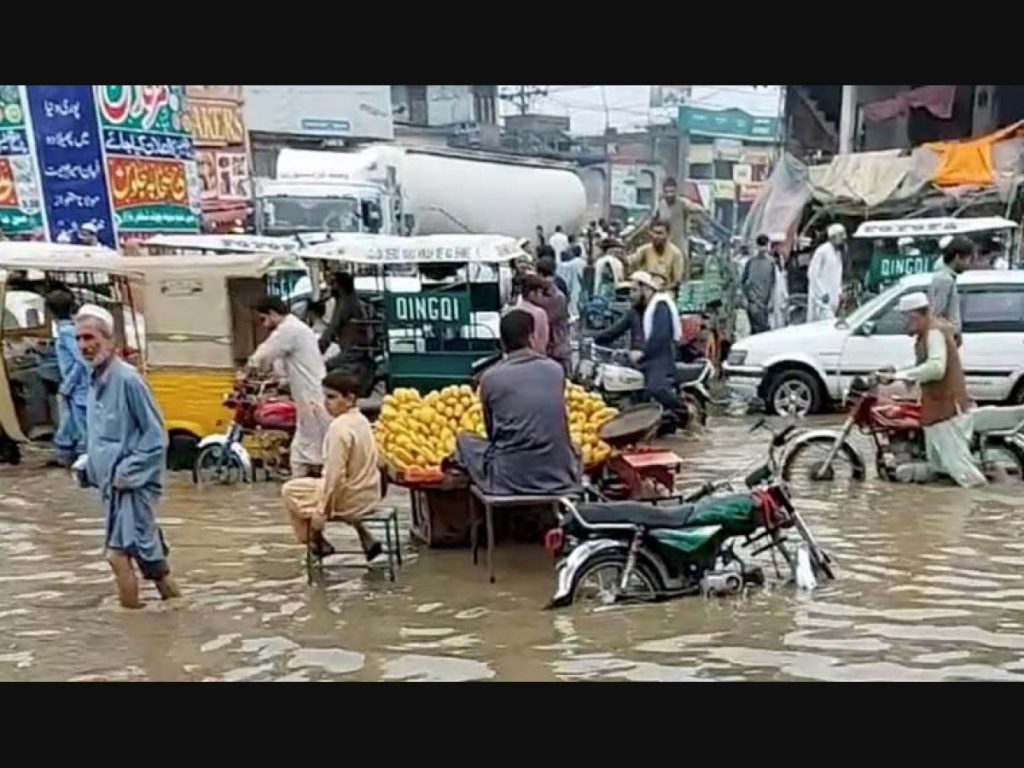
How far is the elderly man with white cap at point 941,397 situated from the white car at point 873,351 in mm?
3054

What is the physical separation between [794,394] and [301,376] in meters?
6.68

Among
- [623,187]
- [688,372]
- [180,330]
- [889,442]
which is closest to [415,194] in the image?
[688,372]

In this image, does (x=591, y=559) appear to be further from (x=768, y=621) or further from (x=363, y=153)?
(x=363, y=153)

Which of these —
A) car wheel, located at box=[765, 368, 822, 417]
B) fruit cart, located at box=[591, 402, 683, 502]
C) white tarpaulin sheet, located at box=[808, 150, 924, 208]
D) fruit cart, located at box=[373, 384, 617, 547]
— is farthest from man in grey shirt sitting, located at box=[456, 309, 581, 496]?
white tarpaulin sheet, located at box=[808, 150, 924, 208]

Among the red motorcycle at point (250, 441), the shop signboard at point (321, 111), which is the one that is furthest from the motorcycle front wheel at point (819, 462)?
the shop signboard at point (321, 111)

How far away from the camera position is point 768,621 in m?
6.90

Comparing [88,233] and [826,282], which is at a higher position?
[88,233]

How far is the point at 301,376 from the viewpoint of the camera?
32.2ft

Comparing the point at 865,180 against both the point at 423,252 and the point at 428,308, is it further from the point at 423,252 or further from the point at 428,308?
the point at 428,308

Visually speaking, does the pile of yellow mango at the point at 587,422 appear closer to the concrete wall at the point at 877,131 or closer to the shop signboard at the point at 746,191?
the concrete wall at the point at 877,131

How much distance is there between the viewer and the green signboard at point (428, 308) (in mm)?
12695

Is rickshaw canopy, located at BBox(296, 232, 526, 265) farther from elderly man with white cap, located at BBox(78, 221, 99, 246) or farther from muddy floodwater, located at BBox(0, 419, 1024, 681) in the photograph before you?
elderly man with white cap, located at BBox(78, 221, 99, 246)

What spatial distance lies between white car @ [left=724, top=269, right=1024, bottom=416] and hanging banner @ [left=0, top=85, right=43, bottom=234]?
11.8 meters

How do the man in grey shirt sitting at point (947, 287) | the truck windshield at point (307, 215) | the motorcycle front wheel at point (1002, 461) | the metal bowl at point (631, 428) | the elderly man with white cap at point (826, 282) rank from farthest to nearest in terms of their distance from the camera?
the truck windshield at point (307, 215) → the elderly man with white cap at point (826, 282) → the man in grey shirt sitting at point (947, 287) → the motorcycle front wheel at point (1002, 461) → the metal bowl at point (631, 428)
